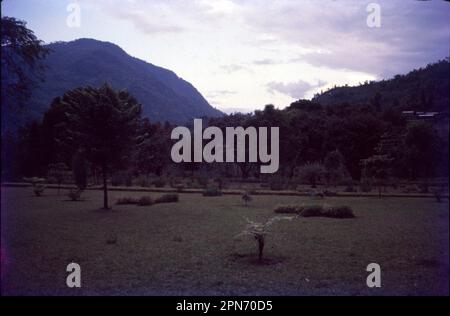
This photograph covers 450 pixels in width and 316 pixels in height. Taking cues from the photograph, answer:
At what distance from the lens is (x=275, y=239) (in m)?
14.6

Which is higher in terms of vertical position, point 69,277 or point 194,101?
point 194,101

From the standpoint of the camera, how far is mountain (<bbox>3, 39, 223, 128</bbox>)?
1845 inches

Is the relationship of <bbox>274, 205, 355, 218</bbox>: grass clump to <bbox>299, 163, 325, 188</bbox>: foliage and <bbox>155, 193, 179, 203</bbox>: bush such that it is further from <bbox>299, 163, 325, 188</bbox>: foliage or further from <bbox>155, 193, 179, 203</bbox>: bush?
<bbox>299, 163, 325, 188</bbox>: foliage

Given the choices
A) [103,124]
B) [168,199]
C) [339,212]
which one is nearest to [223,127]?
[168,199]

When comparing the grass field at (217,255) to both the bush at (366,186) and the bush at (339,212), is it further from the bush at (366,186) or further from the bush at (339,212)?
the bush at (366,186)

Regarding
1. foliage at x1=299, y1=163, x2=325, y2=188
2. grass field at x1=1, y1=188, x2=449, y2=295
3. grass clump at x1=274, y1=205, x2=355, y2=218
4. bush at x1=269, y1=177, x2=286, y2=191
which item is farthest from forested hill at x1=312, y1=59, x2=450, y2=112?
grass field at x1=1, y1=188, x2=449, y2=295

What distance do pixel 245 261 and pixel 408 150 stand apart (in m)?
7.49

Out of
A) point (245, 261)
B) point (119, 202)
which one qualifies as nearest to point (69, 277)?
point (245, 261)

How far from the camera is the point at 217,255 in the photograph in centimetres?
1194

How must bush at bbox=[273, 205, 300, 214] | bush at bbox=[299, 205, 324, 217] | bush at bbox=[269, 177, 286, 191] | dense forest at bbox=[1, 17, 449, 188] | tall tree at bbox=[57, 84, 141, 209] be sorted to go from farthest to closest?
bush at bbox=[269, 177, 286, 191] < tall tree at bbox=[57, 84, 141, 209] < bush at bbox=[273, 205, 300, 214] < bush at bbox=[299, 205, 324, 217] < dense forest at bbox=[1, 17, 449, 188]

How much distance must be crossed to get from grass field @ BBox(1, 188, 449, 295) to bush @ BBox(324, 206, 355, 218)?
1.53 ft
